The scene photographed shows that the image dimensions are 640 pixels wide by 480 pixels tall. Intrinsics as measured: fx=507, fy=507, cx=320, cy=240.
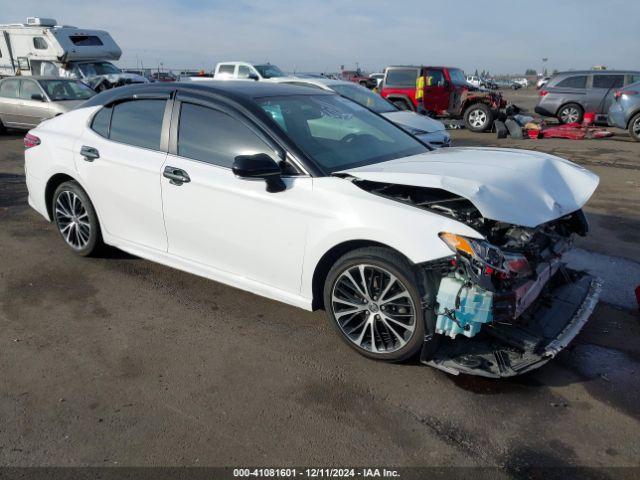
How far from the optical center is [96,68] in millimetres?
20297

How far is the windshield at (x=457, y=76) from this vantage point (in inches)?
650

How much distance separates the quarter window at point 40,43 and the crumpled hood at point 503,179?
20.4m

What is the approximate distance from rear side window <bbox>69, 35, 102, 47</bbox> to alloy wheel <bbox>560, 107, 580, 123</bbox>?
17.9m

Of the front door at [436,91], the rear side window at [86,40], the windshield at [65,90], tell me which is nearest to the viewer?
the windshield at [65,90]

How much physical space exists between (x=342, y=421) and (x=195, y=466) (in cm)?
81

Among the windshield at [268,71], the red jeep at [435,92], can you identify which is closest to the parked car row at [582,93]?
the red jeep at [435,92]

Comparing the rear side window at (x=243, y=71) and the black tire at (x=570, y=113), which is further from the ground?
the rear side window at (x=243, y=71)

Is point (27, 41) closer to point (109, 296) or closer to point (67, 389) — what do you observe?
point (109, 296)

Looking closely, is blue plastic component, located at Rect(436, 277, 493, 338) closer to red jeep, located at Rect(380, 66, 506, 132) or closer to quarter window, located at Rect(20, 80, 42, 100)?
quarter window, located at Rect(20, 80, 42, 100)

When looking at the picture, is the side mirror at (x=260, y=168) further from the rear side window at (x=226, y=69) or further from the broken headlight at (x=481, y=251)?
the rear side window at (x=226, y=69)

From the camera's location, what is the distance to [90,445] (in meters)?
2.63

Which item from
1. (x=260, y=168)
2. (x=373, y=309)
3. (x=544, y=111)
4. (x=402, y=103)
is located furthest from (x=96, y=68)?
(x=373, y=309)

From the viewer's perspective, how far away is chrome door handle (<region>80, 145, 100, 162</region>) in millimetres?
4457

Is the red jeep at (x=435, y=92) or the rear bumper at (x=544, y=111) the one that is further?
the rear bumper at (x=544, y=111)
